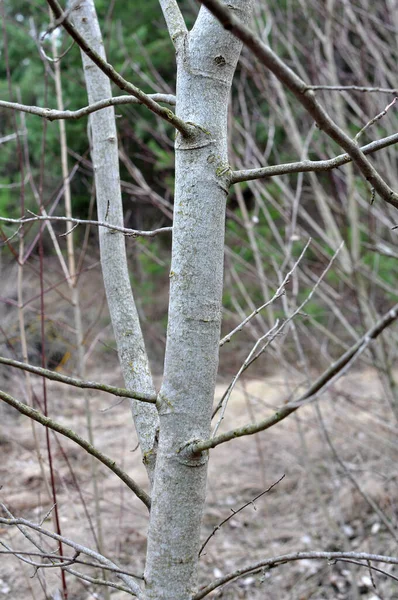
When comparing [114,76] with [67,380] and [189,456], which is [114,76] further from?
[189,456]

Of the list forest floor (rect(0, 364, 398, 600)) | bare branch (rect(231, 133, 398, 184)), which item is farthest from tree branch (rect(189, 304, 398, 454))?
forest floor (rect(0, 364, 398, 600))

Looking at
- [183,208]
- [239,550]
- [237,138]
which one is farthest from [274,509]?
[183,208]

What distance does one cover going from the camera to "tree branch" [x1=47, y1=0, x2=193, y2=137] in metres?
0.79

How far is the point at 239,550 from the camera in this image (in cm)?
446

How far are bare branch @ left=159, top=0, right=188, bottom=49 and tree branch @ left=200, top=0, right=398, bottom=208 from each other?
0.55 meters

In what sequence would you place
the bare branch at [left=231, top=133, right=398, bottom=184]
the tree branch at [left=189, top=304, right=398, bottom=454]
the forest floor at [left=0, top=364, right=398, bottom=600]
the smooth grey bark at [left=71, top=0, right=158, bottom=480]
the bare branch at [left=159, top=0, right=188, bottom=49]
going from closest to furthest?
the tree branch at [left=189, top=304, right=398, bottom=454] < the bare branch at [left=231, top=133, right=398, bottom=184] < the bare branch at [left=159, top=0, right=188, bottom=49] < the smooth grey bark at [left=71, top=0, right=158, bottom=480] < the forest floor at [left=0, top=364, right=398, bottom=600]

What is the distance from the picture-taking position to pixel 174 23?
1233 mm

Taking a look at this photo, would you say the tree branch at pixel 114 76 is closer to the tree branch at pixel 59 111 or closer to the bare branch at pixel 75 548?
the tree branch at pixel 59 111

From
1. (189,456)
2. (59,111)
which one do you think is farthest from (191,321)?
(59,111)

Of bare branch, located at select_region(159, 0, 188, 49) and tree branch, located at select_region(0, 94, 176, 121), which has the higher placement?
bare branch, located at select_region(159, 0, 188, 49)

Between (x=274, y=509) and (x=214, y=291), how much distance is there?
183 inches

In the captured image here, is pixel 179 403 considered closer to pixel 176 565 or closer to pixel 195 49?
pixel 176 565

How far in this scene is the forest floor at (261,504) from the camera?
11.1 feet

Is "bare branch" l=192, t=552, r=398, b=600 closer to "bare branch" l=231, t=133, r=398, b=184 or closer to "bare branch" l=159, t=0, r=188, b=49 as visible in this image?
"bare branch" l=231, t=133, r=398, b=184
